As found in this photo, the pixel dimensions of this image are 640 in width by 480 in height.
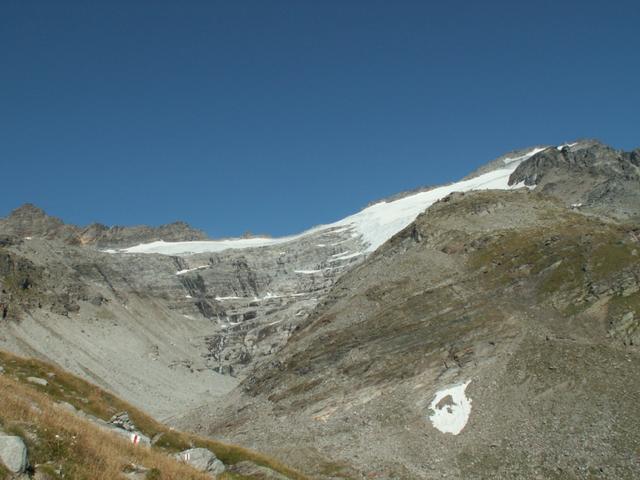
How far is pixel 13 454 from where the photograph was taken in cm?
1186

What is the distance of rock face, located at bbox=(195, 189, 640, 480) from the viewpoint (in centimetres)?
4491

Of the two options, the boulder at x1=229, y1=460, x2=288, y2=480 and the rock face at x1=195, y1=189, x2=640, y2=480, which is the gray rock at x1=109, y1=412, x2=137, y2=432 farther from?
the rock face at x1=195, y1=189, x2=640, y2=480

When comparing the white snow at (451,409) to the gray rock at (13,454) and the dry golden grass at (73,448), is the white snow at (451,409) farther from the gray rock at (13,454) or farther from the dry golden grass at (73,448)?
the gray rock at (13,454)

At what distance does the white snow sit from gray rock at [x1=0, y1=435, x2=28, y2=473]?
40812 millimetres

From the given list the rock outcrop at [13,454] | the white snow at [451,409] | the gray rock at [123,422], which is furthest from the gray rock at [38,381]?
the white snow at [451,409]

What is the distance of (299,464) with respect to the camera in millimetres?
49812

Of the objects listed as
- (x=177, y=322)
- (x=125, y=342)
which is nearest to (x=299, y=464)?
(x=125, y=342)

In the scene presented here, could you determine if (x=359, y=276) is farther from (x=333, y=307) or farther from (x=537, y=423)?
(x=537, y=423)

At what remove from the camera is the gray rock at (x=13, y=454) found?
11719 millimetres

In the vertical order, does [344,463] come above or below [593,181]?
below

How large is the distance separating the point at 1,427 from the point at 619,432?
130ft

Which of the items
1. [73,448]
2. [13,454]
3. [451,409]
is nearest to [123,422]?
[73,448]

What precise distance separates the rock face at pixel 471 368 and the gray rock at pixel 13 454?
35.8 meters

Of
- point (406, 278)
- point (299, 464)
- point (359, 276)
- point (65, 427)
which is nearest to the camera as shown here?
point (65, 427)
